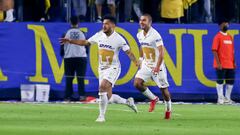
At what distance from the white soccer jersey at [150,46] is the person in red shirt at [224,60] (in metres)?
6.00

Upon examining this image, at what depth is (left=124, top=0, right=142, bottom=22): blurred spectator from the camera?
2852 cm

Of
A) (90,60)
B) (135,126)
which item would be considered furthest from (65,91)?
(135,126)

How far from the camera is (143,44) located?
22.5m

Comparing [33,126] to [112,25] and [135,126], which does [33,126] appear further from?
[112,25]

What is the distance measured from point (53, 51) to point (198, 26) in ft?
14.7

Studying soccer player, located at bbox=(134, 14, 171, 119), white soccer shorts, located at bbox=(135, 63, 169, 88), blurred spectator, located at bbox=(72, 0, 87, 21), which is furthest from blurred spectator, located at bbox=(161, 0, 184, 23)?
white soccer shorts, located at bbox=(135, 63, 169, 88)

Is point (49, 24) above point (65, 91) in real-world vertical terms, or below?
above

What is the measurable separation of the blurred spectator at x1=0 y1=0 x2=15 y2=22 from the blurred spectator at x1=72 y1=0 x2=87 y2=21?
1.90 metres

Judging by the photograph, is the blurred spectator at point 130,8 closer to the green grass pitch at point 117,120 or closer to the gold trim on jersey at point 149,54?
the green grass pitch at point 117,120

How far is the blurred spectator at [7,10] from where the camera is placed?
2848cm

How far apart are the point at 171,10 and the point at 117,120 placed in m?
9.21

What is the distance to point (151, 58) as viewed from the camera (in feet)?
74.2

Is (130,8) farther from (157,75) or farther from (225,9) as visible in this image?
(157,75)

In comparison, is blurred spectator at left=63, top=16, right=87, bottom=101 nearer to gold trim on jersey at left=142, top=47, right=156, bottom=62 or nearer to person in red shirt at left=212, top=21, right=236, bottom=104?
person in red shirt at left=212, top=21, right=236, bottom=104
